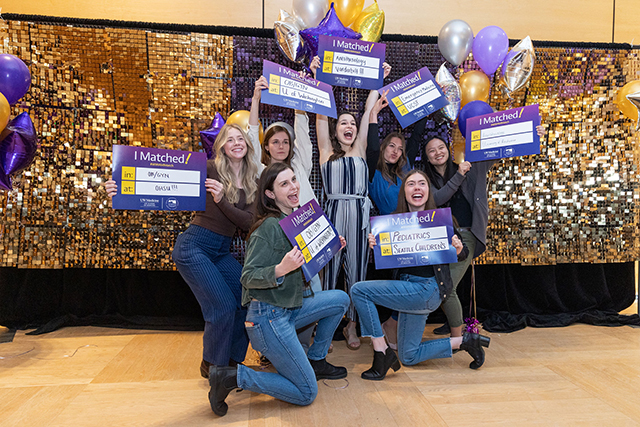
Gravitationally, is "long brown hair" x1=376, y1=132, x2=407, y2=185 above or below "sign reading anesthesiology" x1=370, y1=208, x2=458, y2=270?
above

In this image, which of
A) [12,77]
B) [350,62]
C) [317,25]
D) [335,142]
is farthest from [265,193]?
[12,77]

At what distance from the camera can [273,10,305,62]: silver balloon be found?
2537 mm

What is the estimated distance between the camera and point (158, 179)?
1.96 meters

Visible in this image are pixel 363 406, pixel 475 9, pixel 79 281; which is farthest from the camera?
A: pixel 475 9

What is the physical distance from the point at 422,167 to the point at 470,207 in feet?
1.66

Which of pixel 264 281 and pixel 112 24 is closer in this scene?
pixel 264 281

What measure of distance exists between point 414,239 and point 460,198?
0.74 meters

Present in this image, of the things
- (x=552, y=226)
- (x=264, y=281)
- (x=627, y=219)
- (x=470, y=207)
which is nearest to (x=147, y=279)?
(x=264, y=281)

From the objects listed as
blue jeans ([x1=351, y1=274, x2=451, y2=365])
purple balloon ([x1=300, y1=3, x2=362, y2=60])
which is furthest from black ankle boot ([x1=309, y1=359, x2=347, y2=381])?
purple balloon ([x1=300, y1=3, x2=362, y2=60])

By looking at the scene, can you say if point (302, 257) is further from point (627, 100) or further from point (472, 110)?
point (627, 100)

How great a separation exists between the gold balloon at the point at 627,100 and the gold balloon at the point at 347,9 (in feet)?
6.54

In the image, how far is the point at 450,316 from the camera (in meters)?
2.50

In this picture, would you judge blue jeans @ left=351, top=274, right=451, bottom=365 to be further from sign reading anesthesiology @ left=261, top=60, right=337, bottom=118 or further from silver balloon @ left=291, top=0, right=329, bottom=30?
silver balloon @ left=291, top=0, right=329, bottom=30

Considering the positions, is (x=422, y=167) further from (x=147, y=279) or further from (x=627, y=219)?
(x=147, y=279)
